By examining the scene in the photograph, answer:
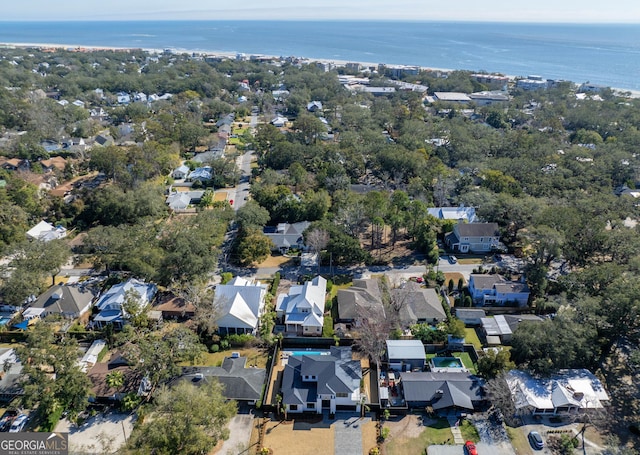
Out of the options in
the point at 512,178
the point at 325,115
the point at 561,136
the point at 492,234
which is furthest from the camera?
the point at 325,115

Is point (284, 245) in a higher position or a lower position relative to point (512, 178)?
lower

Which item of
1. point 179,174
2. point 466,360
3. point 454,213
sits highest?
point 454,213

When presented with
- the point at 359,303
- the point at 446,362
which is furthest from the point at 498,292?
the point at 359,303

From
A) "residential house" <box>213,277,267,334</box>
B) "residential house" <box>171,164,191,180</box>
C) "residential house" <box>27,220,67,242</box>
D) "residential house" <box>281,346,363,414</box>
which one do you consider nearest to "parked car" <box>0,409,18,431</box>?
"residential house" <box>213,277,267,334</box>

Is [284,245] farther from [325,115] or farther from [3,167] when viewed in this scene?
[325,115]

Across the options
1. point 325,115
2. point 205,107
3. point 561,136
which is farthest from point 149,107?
point 561,136

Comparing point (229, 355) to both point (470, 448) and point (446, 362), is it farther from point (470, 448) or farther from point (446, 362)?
point (470, 448)

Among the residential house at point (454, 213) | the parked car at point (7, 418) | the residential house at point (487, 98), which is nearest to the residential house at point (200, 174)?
the residential house at point (454, 213)

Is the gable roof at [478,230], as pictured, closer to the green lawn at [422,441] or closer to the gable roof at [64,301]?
the green lawn at [422,441]
